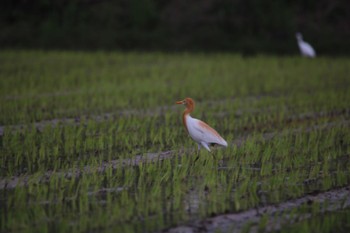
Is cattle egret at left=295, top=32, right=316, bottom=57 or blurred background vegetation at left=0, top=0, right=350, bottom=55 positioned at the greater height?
blurred background vegetation at left=0, top=0, right=350, bottom=55

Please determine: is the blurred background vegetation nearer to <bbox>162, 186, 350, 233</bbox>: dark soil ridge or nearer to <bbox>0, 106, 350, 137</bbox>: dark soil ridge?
<bbox>0, 106, 350, 137</bbox>: dark soil ridge

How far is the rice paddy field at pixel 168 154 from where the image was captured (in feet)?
15.4

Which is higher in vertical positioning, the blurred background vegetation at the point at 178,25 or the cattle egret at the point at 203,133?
the blurred background vegetation at the point at 178,25

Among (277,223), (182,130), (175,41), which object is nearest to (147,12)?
(175,41)

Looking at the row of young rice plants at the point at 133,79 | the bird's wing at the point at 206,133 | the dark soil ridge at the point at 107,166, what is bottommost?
the dark soil ridge at the point at 107,166

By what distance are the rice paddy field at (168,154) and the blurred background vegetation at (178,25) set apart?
454 cm

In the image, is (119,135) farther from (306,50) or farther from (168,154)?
(306,50)

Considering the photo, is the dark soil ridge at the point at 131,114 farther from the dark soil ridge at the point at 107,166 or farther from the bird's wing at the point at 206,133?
the bird's wing at the point at 206,133

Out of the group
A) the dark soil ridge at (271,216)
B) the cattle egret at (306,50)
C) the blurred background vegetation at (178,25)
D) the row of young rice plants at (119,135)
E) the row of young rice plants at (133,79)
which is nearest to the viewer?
the dark soil ridge at (271,216)

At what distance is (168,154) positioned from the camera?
22.1 ft

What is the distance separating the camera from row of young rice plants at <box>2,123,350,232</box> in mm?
4617

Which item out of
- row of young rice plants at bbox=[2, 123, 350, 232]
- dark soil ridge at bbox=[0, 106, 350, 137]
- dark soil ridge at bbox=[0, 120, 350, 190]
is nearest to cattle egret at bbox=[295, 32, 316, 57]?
dark soil ridge at bbox=[0, 106, 350, 137]

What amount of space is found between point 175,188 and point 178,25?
1349 centimetres

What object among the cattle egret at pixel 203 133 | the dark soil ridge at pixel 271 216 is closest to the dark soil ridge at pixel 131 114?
the cattle egret at pixel 203 133
